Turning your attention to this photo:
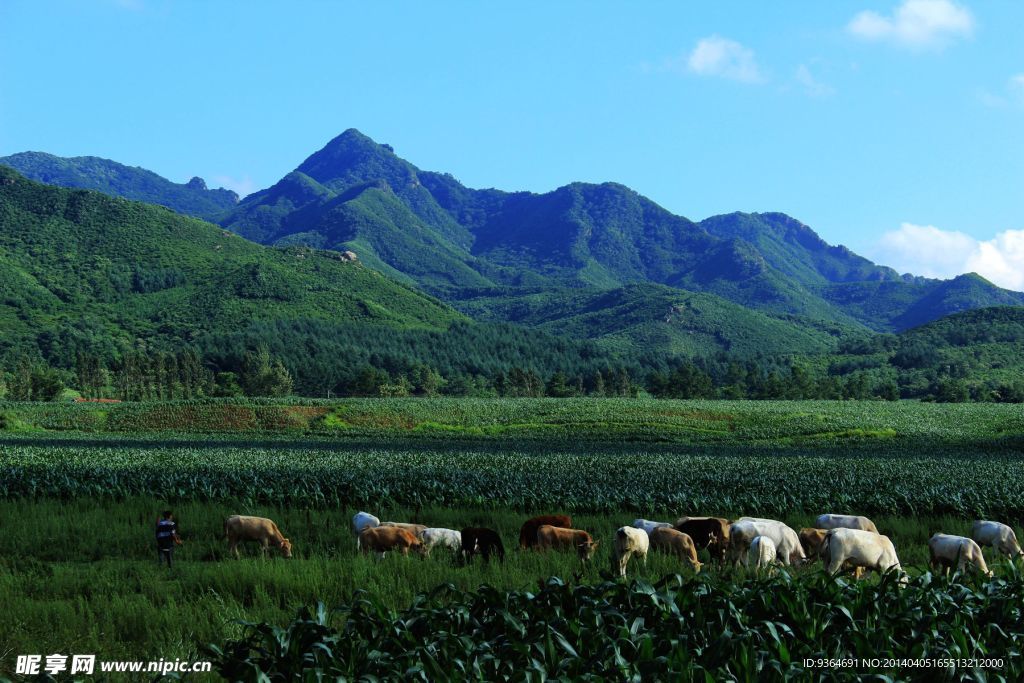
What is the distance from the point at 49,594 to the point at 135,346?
175757 mm

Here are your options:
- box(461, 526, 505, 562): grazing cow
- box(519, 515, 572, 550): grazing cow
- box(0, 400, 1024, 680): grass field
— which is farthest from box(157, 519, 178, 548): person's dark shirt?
box(519, 515, 572, 550): grazing cow

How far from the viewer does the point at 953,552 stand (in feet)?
48.0

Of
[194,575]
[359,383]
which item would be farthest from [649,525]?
[359,383]

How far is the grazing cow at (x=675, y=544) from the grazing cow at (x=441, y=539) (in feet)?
14.6

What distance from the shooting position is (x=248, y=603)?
1173 centimetres

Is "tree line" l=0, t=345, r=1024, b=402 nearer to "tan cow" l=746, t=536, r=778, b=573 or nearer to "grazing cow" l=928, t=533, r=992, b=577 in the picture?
"tan cow" l=746, t=536, r=778, b=573

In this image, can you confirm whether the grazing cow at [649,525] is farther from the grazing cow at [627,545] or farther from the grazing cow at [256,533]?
the grazing cow at [256,533]

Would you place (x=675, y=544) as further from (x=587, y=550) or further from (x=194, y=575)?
(x=194, y=575)

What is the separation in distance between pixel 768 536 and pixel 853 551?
2.37 metres

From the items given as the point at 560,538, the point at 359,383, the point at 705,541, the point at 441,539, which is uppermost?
Result: the point at 560,538

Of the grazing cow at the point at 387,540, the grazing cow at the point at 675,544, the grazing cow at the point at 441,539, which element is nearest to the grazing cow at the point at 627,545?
the grazing cow at the point at 675,544

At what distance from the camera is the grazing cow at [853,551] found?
13.7 meters

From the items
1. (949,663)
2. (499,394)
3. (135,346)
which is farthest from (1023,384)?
(135,346)

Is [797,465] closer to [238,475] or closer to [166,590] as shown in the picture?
[238,475]
